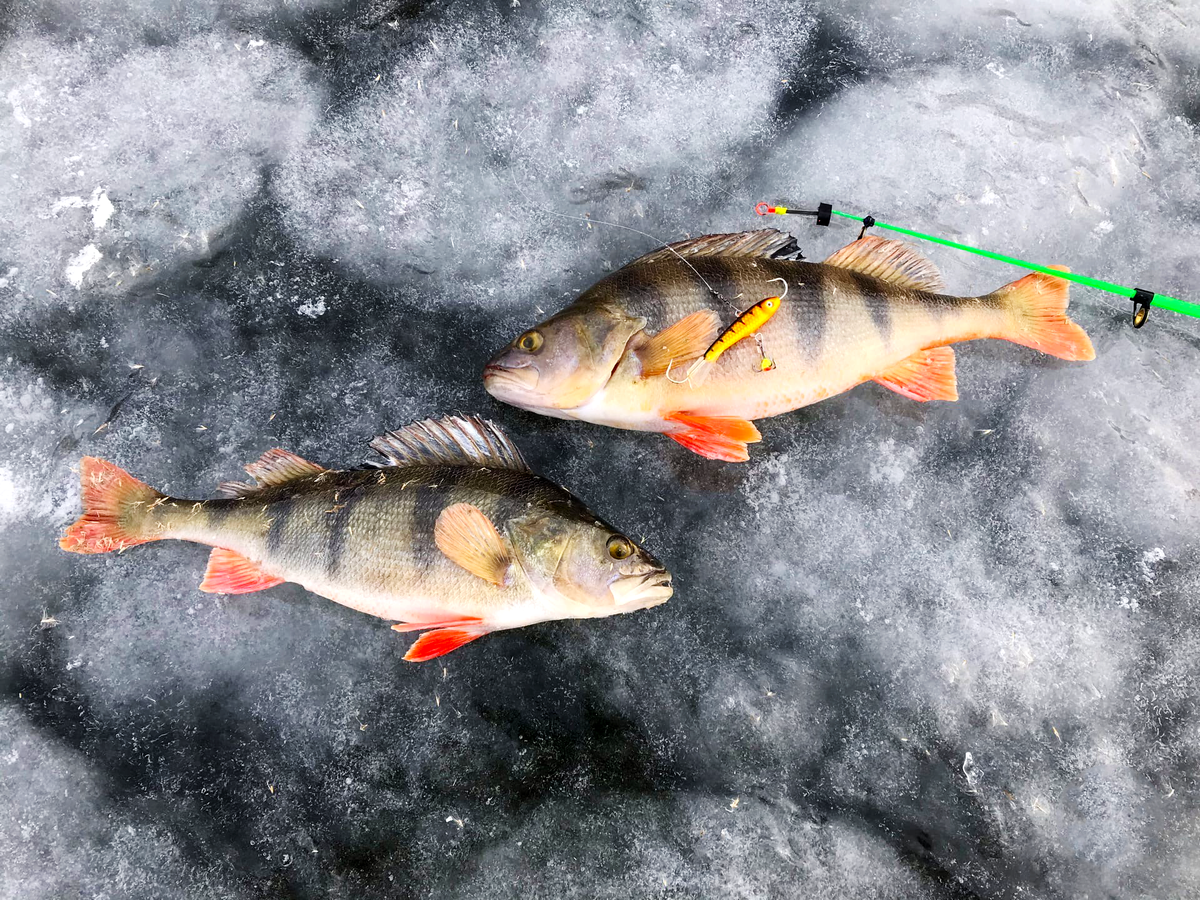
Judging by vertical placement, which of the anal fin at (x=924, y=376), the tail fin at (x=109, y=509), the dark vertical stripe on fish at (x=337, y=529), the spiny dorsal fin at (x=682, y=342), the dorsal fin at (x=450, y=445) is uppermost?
the spiny dorsal fin at (x=682, y=342)

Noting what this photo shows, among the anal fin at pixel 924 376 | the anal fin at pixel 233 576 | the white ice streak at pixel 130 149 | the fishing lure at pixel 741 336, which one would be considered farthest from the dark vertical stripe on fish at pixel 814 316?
the white ice streak at pixel 130 149

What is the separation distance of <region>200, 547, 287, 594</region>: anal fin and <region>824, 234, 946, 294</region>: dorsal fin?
3.42 m

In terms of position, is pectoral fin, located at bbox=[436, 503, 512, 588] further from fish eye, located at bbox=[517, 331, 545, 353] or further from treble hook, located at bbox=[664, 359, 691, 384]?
treble hook, located at bbox=[664, 359, 691, 384]

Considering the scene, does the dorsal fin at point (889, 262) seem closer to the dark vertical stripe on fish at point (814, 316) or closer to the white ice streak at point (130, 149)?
the dark vertical stripe on fish at point (814, 316)

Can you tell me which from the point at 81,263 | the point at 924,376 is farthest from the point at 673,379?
the point at 81,263

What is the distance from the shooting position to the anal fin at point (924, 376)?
13.0 feet

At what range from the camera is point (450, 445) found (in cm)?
366

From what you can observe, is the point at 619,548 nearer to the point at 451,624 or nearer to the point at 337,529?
the point at 451,624

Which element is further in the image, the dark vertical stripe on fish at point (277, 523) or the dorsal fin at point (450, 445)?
the dorsal fin at point (450, 445)

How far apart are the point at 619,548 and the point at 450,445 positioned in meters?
1.04

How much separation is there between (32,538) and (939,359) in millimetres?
5015

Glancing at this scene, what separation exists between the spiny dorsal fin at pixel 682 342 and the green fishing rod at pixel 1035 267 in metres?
1.03

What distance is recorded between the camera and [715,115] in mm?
4496

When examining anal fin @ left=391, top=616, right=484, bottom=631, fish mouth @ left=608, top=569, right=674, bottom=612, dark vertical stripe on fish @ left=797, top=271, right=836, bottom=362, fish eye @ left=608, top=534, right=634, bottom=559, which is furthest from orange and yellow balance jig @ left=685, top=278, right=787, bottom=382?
anal fin @ left=391, top=616, right=484, bottom=631
